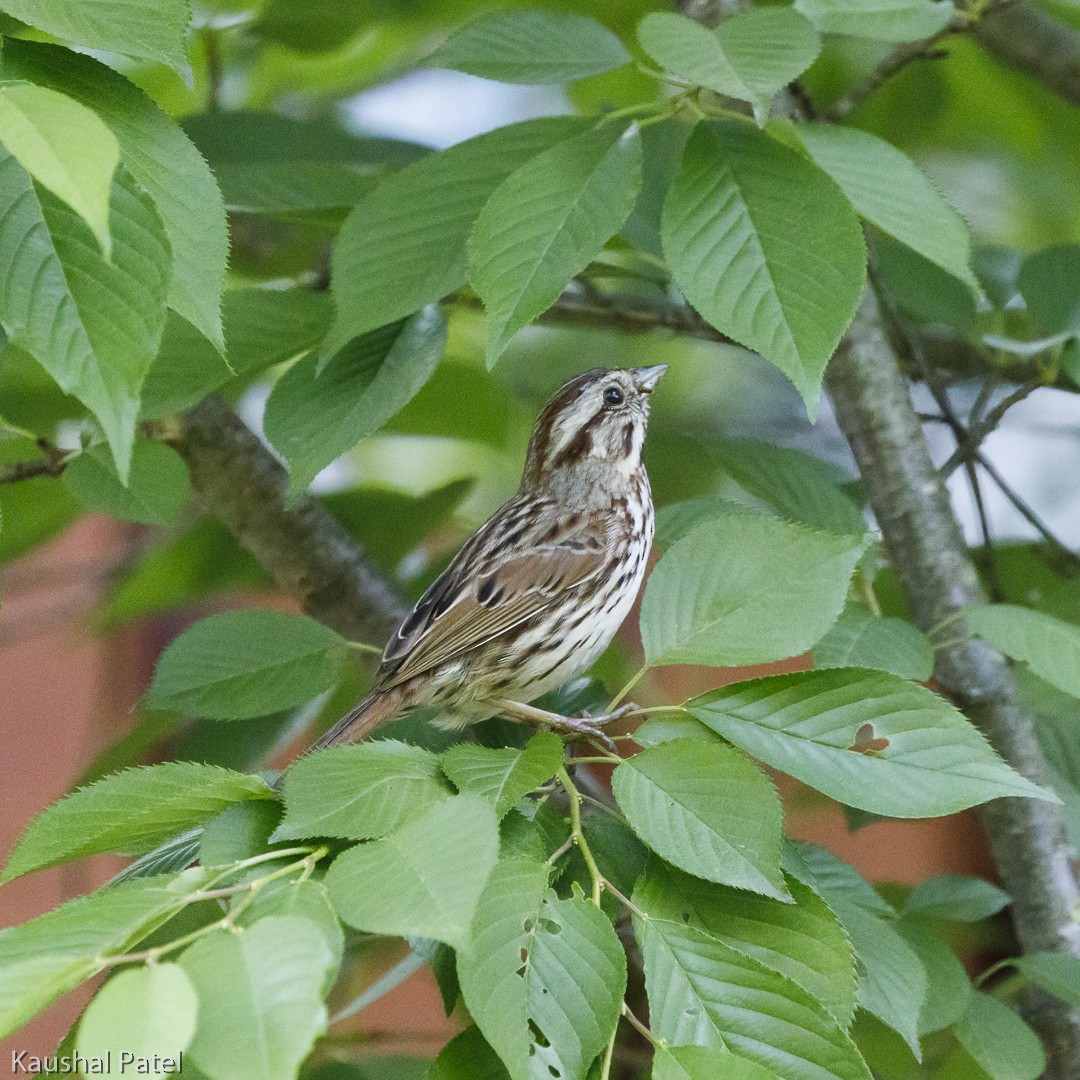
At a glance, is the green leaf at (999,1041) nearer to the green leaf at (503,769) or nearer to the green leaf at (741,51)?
the green leaf at (503,769)

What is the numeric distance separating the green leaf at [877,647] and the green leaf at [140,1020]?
95 centimetres

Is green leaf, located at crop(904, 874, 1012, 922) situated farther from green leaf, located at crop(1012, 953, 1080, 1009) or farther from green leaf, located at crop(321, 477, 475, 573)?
green leaf, located at crop(321, 477, 475, 573)

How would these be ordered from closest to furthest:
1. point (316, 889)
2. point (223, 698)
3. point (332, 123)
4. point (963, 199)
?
point (316, 889), point (223, 698), point (332, 123), point (963, 199)

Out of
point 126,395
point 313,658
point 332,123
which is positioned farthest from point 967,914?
point 332,123

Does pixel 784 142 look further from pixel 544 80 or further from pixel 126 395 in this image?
pixel 126 395

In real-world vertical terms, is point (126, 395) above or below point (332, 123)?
above

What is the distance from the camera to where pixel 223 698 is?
1713 mm

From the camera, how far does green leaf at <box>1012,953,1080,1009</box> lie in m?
1.63

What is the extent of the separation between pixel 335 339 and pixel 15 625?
1763 millimetres

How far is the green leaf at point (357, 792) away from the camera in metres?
1.13

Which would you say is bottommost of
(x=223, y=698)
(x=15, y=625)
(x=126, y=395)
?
(x=15, y=625)

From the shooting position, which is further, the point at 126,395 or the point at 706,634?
the point at 706,634

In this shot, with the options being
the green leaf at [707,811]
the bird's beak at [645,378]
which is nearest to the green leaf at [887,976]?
the green leaf at [707,811]

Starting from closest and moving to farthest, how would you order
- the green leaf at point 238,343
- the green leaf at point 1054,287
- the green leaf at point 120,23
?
the green leaf at point 120,23 < the green leaf at point 238,343 < the green leaf at point 1054,287
